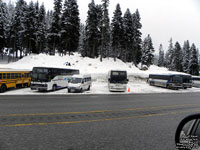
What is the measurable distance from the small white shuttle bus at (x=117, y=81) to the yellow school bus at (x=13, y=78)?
44.3 ft

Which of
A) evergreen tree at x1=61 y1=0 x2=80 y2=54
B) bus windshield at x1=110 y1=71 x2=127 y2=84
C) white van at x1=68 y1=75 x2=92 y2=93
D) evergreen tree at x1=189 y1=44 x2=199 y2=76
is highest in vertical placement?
evergreen tree at x1=61 y1=0 x2=80 y2=54

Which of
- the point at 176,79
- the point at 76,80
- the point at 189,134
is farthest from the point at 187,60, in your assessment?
the point at 189,134

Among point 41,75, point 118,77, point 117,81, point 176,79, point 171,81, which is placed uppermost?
point 41,75

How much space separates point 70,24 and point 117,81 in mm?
31566

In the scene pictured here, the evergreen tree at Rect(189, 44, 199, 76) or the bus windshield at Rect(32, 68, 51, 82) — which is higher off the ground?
the evergreen tree at Rect(189, 44, 199, 76)

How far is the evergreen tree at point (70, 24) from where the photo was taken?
4669 centimetres

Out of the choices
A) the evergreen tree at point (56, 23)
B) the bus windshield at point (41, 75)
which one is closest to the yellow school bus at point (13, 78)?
the bus windshield at point (41, 75)

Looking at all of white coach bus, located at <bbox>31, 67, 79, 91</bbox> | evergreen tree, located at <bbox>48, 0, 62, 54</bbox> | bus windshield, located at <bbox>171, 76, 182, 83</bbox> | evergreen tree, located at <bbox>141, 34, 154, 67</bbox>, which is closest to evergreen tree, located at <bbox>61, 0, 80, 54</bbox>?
evergreen tree, located at <bbox>48, 0, 62, 54</bbox>

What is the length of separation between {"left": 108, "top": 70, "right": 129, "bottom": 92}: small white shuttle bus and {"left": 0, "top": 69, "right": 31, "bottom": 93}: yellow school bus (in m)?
13.5

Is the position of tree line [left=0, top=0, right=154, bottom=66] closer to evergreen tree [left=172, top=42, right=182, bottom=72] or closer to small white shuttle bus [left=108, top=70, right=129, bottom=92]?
small white shuttle bus [left=108, top=70, right=129, bottom=92]

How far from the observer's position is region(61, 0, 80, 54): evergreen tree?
46.7 meters

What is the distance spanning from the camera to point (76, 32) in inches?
1924

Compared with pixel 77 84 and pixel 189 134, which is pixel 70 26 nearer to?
pixel 77 84

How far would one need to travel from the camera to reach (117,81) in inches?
890
